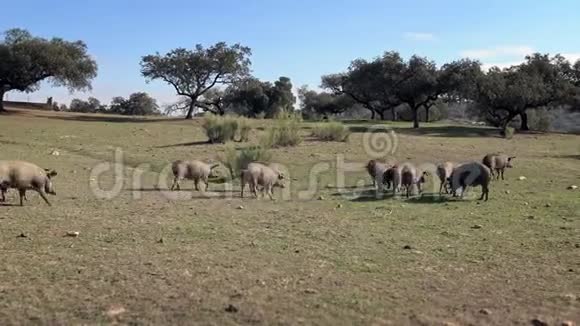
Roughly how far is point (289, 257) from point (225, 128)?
71.8 ft

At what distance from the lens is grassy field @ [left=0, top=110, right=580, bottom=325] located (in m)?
6.29

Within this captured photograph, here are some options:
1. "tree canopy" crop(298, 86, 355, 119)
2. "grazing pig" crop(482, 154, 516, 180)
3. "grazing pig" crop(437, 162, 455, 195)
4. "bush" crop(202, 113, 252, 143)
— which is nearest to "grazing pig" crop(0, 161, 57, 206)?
"grazing pig" crop(437, 162, 455, 195)

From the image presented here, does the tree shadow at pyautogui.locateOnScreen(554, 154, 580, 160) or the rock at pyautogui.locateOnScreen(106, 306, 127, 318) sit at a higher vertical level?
the tree shadow at pyautogui.locateOnScreen(554, 154, 580, 160)

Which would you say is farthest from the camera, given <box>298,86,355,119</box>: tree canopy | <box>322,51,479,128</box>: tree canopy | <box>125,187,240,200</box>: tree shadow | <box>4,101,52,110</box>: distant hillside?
<box>298,86,355,119</box>: tree canopy

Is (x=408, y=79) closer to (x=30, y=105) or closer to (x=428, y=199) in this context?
(x=30, y=105)

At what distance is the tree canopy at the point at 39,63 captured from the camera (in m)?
50.5

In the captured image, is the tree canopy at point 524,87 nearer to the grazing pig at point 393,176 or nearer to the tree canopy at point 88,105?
the grazing pig at point 393,176

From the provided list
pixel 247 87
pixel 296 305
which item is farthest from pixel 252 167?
pixel 247 87

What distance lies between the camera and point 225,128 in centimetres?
3014

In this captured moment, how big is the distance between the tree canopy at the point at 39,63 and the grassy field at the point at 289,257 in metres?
36.5

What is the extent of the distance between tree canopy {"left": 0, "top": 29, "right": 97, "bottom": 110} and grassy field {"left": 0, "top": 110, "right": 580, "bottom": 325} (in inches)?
1436

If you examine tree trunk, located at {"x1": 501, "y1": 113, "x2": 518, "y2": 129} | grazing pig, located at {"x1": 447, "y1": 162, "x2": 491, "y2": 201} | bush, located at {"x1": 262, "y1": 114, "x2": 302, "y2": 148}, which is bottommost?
grazing pig, located at {"x1": 447, "y1": 162, "x2": 491, "y2": 201}

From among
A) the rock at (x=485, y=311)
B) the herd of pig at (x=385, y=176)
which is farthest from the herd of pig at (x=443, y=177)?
the rock at (x=485, y=311)

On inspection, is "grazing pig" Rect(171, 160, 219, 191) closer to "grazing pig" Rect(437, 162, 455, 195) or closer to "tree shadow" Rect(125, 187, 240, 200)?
"tree shadow" Rect(125, 187, 240, 200)
